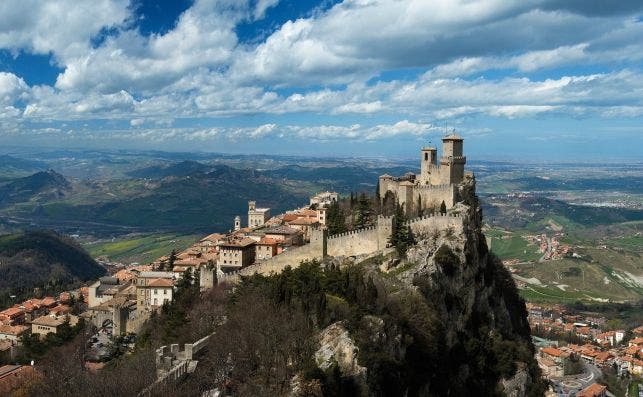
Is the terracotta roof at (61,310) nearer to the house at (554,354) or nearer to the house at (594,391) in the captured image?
the house at (594,391)

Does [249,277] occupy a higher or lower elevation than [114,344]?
higher

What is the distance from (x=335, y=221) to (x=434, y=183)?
11.5 metres

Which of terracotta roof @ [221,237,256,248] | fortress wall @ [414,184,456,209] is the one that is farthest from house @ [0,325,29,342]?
fortress wall @ [414,184,456,209]

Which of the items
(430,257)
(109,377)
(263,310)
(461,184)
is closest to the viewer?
(109,377)

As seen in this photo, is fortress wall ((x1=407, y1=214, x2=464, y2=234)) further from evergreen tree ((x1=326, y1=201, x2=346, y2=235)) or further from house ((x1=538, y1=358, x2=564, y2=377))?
house ((x1=538, y1=358, x2=564, y2=377))

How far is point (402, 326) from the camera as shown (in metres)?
44.6

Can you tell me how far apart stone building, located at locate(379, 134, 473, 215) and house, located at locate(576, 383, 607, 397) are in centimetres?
4489

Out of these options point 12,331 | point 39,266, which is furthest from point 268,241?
point 39,266

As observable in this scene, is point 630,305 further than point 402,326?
Yes

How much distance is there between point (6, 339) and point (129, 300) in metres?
17.4

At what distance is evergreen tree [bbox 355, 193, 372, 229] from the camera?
200 ft

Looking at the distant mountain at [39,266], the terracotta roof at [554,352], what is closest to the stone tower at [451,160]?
the terracotta roof at [554,352]

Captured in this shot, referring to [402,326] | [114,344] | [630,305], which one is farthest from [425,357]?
[630,305]

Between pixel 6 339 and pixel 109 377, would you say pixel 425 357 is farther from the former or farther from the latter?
pixel 6 339
